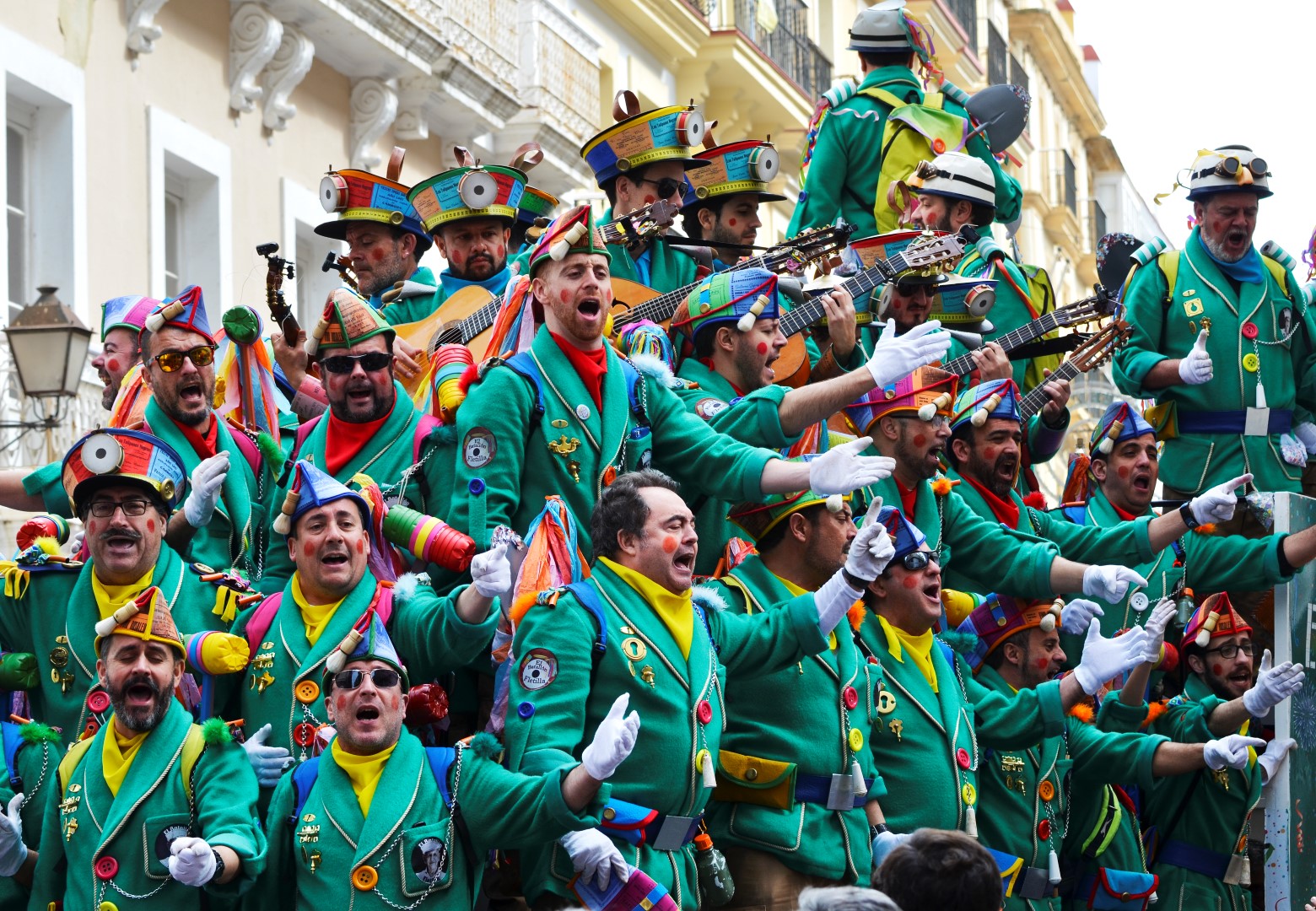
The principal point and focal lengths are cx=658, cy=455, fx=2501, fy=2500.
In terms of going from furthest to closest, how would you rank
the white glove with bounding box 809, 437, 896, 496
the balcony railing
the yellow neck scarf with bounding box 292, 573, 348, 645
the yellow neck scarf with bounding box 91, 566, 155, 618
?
the balcony railing < the yellow neck scarf with bounding box 91, 566, 155, 618 < the white glove with bounding box 809, 437, 896, 496 < the yellow neck scarf with bounding box 292, 573, 348, 645

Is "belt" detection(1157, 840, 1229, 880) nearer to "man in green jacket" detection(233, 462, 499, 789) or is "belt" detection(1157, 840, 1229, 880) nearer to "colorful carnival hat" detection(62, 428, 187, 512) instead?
"man in green jacket" detection(233, 462, 499, 789)

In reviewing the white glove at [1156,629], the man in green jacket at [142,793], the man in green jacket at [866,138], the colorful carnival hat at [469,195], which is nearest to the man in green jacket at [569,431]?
the man in green jacket at [142,793]

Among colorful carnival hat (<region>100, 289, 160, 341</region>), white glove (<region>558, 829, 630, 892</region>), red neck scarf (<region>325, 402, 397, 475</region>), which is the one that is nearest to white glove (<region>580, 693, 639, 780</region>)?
white glove (<region>558, 829, 630, 892</region>)

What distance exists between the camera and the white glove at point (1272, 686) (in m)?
9.74

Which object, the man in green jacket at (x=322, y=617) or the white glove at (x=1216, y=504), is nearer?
the man in green jacket at (x=322, y=617)

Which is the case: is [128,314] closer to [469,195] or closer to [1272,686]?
[469,195]

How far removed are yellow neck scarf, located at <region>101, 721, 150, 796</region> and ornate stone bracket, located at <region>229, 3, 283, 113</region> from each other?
422 inches

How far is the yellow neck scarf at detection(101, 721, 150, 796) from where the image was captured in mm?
7320

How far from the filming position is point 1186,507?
9.52m

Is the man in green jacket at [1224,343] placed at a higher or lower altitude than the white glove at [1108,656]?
higher

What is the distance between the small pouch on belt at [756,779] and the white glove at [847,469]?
88cm

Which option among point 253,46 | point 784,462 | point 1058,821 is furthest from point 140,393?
point 253,46

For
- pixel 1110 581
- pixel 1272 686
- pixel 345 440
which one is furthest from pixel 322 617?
pixel 1272 686

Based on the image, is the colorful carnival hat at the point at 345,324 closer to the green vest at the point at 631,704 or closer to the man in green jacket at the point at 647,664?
the man in green jacket at the point at 647,664
